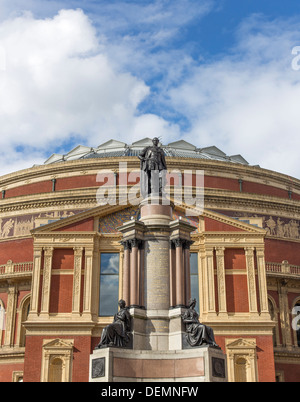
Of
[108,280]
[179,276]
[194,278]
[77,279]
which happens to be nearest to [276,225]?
[194,278]

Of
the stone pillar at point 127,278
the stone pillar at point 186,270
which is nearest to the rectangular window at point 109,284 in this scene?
the stone pillar at point 127,278

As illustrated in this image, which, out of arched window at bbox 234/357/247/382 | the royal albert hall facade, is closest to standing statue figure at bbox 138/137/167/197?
the royal albert hall facade

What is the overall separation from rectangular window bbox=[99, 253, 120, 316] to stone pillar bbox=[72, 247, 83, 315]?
1501 millimetres

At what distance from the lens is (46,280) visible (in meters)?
36.2

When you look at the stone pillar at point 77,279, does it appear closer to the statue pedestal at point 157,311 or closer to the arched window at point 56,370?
the arched window at point 56,370

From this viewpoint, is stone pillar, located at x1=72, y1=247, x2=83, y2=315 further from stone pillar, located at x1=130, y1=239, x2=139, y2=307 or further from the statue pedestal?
stone pillar, located at x1=130, y1=239, x2=139, y2=307

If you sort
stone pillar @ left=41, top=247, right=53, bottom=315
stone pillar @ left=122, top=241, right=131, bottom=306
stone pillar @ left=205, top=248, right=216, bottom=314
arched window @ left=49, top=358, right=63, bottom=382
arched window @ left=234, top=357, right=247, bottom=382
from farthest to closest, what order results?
stone pillar @ left=205, top=248, right=216, bottom=314, stone pillar @ left=41, top=247, right=53, bottom=315, arched window @ left=234, top=357, right=247, bottom=382, arched window @ left=49, top=358, right=63, bottom=382, stone pillar @ left=122, top=241, right=131, bottom=306

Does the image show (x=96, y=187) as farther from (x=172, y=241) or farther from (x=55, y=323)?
(x=172, y=241)

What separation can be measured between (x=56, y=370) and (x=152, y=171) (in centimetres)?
1761

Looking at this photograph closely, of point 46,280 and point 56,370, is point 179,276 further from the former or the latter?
point 46,280

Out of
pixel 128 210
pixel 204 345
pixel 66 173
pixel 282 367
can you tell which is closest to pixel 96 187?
pixel 66 173

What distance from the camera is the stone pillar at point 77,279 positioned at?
116 feet

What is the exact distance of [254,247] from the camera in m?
37.3

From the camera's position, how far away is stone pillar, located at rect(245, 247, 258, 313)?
118 feet
